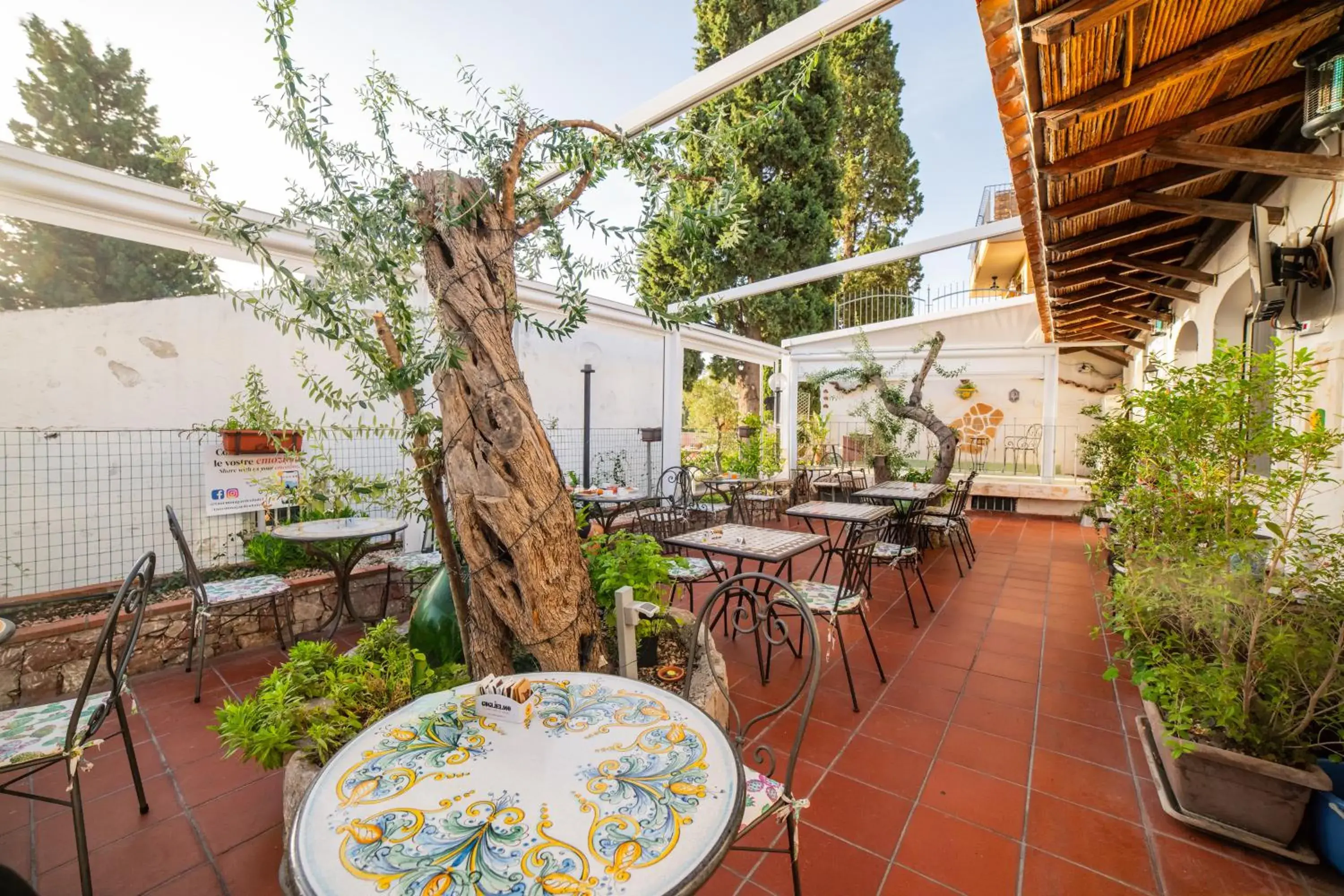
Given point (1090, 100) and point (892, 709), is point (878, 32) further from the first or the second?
point (892, 709)

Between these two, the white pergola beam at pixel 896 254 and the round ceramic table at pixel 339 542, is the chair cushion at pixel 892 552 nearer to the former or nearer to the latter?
the white pergola beam at pixel 896 254

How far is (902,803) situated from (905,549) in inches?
86.3

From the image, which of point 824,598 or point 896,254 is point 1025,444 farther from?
point 824,598

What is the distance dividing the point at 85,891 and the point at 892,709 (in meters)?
2.98

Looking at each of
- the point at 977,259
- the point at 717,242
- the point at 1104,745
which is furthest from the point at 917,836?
the point at 977,259

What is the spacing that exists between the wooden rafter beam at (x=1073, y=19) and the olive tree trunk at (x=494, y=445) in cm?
198

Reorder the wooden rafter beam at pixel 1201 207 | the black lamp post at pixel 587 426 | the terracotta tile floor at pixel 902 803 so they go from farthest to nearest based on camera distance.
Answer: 1. the black lamp post at pixel 587 426
2. the wooden rafter beam at pixel 1201 207
3. the terracotta tile floor at pixel 902 803

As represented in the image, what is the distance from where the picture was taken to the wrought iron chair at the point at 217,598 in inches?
109

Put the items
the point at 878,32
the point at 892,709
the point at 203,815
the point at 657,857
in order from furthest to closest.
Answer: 1. the point at 878,32
2. the point at 892,709
3. the point at 203,815
4. the point at 657,857

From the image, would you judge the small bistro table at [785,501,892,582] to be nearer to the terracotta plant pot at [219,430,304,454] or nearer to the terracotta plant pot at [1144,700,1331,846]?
the terracotta plant pot at [1144,700,1331,846]


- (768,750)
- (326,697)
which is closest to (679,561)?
(326,697)

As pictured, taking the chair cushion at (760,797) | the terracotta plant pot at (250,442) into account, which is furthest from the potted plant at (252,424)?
the chair cushion at (760,797)

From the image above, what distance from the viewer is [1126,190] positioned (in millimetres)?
3381

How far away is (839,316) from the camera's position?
41.1 ft
